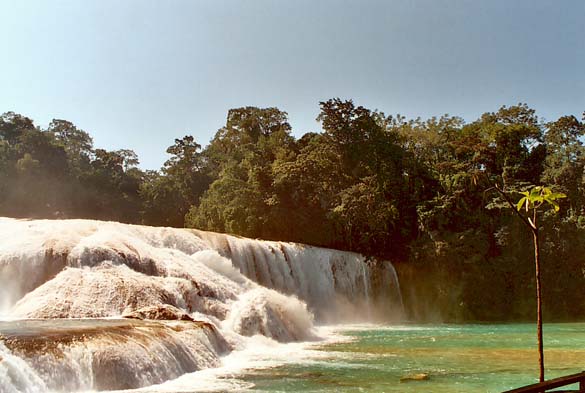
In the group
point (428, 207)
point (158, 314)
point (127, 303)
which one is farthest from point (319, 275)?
point (158, 314)

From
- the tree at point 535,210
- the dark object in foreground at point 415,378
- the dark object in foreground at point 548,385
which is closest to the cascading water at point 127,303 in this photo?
the dark object in foreground at point 415,378

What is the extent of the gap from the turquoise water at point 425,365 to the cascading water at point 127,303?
6.51ft

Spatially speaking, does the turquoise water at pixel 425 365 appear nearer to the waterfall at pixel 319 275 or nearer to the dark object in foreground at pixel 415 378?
the dark object in foreground at pixel 415 378

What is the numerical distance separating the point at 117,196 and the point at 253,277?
92.4 ft

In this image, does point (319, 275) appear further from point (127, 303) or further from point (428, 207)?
point (127, 303)

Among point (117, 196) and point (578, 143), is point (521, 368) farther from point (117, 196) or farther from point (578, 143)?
point (117, 196)

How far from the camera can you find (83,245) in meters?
17.3

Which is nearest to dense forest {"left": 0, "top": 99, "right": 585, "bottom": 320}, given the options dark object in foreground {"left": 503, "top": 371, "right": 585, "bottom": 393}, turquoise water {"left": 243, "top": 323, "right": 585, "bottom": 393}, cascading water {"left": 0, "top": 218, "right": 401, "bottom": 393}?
cascading water {"left": 0, "top": 218, "right": 401, "bottom": 393}

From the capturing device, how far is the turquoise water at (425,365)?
36.8 ft

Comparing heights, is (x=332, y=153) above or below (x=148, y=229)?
above

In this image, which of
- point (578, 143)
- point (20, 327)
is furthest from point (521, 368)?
point (578, 143)

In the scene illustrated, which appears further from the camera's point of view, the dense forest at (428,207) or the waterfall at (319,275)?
the dense forest at (428,207)

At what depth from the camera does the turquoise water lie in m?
11.2

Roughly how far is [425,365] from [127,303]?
7891 millimetres
